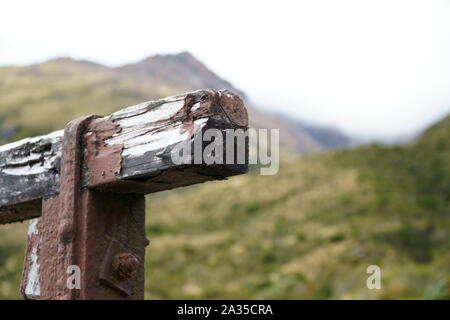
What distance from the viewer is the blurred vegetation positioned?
11016 mm

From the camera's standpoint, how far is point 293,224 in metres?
18.2

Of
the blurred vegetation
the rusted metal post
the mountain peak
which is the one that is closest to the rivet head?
the rusted metal post

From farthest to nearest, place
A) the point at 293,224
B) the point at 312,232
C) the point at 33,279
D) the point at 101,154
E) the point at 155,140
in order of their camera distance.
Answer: the point at 293,224 → the point at 312,232 → the point at 33,279 → the point at 101,154 → the point at 155,140

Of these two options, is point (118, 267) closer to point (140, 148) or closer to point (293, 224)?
point (140, 148)

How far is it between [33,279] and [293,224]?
16529 millimetres

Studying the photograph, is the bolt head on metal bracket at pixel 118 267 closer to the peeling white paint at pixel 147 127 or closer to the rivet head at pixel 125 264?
the rivet head at pixel 125 264

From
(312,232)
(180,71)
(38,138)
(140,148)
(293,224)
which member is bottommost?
(140,148)

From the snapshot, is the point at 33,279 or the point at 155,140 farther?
the point at 33,279

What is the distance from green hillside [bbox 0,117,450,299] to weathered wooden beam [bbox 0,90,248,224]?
437cm

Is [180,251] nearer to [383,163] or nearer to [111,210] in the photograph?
[383,163]

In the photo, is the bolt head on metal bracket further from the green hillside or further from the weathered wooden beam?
the green hillside

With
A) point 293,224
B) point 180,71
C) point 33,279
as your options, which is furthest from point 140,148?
point 293,224

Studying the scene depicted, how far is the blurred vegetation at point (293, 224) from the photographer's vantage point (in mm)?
11016

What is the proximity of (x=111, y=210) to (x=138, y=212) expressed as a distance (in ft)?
0.33
